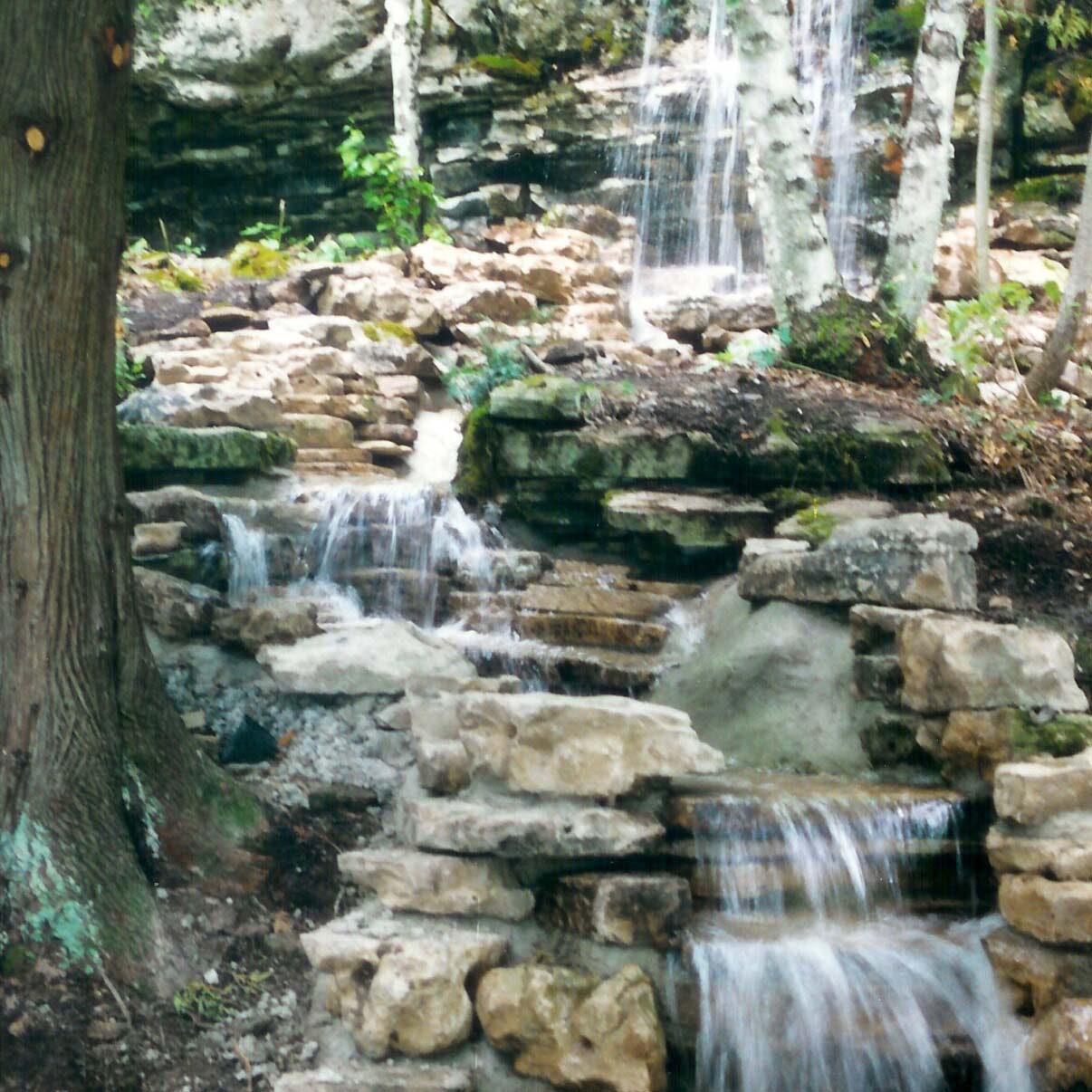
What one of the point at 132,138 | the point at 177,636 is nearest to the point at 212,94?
the point at 132,138

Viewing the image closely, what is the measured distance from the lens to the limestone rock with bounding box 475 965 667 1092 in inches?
133

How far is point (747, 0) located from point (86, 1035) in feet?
25.4

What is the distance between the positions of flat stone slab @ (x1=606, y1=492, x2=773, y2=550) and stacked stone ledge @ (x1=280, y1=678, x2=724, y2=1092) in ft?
Result: 7.17

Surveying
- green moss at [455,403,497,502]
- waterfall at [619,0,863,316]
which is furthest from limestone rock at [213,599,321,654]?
waterfall at [619,0,863,316]

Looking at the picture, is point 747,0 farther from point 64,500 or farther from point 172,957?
point 172,957

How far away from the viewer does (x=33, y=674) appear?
3.63 m

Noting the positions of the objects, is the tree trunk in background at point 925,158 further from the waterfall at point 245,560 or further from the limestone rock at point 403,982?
the limestone rock at point 403,982

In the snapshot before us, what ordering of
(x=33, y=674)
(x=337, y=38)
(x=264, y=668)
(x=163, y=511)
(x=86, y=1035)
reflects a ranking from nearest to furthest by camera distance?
(x=86, y=1035)
(x=33, y=674)
(x=264, y=668)
(x=163, y=511)
(x=337, y=38)

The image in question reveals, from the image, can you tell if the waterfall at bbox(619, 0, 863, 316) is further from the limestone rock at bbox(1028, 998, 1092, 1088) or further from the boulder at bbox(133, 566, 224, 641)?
the limestone rock at bbox(1028, 998, 1092, 1088)

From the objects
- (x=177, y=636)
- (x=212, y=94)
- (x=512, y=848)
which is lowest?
(x=512, y=848)

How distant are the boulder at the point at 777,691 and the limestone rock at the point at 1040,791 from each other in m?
1.01

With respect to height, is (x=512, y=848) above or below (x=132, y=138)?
below

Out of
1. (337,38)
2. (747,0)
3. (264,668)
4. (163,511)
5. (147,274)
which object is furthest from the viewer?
(337,38)

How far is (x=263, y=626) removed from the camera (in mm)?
5211
